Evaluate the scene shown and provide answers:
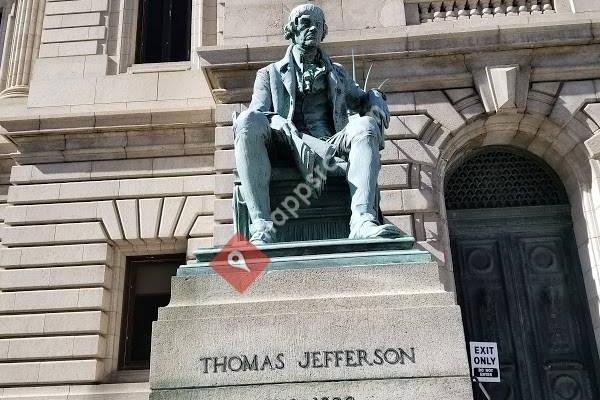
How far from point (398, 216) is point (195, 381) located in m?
5.69

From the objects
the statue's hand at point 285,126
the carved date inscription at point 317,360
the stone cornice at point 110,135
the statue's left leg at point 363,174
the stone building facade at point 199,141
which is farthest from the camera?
the stone cornice at point 110,135

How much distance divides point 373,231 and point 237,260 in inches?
41.9

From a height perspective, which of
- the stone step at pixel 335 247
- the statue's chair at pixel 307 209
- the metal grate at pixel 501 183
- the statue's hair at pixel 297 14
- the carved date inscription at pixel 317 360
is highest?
the metal grate at pixel 501 183

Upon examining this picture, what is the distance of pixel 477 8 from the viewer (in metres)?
10.3

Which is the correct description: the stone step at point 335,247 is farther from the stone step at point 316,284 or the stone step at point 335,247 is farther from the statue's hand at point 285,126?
the statue's hand at point 285,126

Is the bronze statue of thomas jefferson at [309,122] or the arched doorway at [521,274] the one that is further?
the arched doorway at [521,274]

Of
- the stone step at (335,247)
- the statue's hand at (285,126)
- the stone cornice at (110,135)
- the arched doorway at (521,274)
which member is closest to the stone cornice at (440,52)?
the stone cornice at (110,135)

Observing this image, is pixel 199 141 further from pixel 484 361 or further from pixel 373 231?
pixel 373 231

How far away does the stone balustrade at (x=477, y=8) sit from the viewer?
1012 centimetres

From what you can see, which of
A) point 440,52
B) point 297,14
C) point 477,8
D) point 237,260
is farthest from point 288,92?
point 477,8

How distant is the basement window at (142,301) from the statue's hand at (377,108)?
627 centimetres

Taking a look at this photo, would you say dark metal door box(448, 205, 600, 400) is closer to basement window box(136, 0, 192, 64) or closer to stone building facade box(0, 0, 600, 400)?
stone building facade box(0, 0, 600, 400)

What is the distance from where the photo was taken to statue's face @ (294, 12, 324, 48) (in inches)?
213

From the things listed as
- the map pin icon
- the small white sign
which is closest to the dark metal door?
the small white sign
